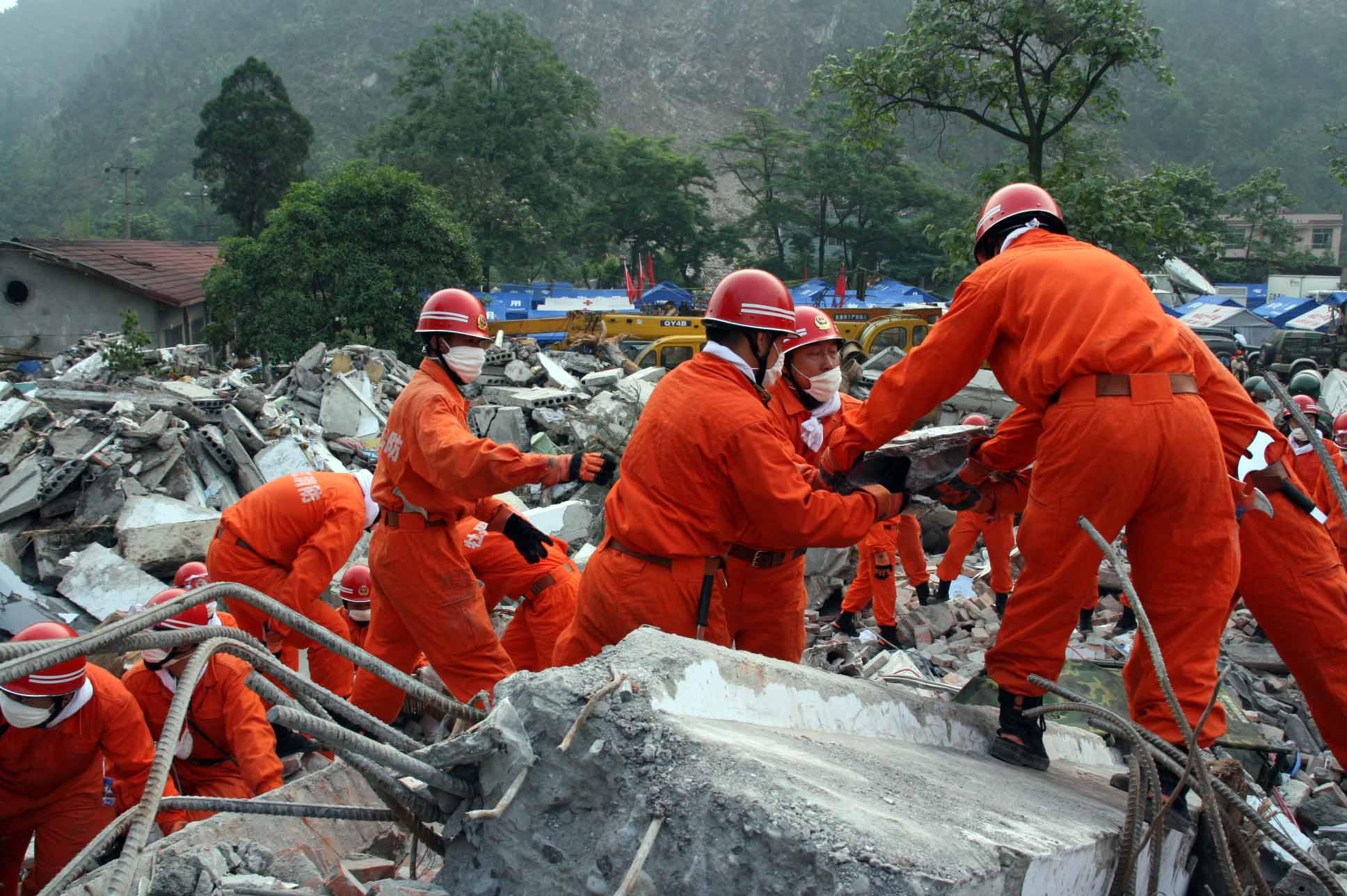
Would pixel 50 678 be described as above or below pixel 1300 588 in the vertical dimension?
below

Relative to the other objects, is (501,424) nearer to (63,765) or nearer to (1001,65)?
(1001,65)

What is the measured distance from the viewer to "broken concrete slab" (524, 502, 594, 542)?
28.9 feet

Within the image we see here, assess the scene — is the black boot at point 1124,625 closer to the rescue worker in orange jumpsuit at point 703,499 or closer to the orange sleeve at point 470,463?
the rescue worker in orange jumpsuit at point 703,499

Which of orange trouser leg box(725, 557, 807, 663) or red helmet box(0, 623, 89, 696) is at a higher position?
orange trouser leg box(725, 557, 807, 663)

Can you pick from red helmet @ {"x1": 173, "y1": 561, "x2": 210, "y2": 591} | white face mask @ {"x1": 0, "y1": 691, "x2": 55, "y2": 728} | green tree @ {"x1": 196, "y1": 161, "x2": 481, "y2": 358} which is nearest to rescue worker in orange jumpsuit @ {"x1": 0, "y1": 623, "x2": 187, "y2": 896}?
white face mask @ {"x1": 0, "y1": 691, "x2": 55, "y2": 728}

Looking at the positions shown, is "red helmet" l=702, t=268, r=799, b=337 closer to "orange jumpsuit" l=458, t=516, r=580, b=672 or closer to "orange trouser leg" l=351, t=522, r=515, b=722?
"orange trouser leg" l=351, t=522, r=515, b=722

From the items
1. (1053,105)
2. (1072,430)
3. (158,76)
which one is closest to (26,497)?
(1072,430)

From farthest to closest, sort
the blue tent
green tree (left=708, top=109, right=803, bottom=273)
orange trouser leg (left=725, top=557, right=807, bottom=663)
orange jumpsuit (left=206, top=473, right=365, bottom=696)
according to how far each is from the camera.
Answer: green tree (left=708, top=109, right=803, bottom=273)
the blue tent
orange jumpsuit (left=206, top=473, right=365, bottom=696)
orange trouser leg (left=725, top=557, right=807, bottom=663)

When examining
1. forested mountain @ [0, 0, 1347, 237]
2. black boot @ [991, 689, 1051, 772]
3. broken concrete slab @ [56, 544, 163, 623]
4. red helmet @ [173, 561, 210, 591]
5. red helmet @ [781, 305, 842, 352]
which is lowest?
broken concrete slab @ [56, 544, 163, 623]

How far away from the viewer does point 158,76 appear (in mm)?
75938

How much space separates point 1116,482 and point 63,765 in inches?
156

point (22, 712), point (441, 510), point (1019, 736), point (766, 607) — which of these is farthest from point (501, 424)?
point (1019, 736)

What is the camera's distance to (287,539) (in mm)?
5145

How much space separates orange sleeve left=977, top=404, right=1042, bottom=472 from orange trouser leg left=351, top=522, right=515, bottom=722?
2.21 metres
